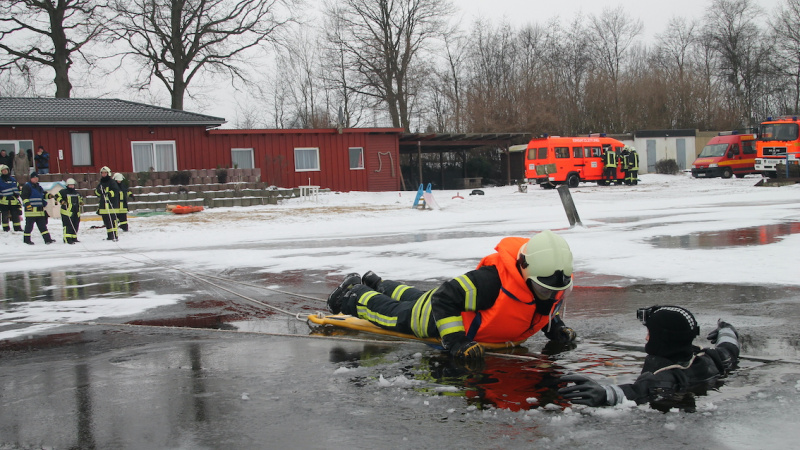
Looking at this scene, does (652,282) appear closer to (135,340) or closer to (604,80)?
(135,340)

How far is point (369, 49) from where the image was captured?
53.5 m

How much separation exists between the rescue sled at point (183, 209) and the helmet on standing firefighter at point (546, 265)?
2132 cm

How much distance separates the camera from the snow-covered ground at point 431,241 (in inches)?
370

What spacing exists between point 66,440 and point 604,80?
56.4 metres

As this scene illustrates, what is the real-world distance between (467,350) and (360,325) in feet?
5.50

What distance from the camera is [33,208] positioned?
17703 millimetres

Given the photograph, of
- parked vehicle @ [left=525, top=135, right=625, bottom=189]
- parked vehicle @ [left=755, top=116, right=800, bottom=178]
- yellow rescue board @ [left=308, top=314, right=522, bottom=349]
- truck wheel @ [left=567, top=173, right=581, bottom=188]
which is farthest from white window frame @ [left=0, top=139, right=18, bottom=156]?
parked vehicle @ [left=755, top=116, right=800, bottom=178]

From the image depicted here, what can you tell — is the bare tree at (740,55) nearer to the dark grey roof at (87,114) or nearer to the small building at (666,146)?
the small building at (666,146)

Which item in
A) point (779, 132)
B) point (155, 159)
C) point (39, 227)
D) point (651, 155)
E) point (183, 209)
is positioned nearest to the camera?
point (39, 227)

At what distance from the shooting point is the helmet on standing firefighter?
4742 mm

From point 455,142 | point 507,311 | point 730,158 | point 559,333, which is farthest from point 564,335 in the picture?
point 730,158

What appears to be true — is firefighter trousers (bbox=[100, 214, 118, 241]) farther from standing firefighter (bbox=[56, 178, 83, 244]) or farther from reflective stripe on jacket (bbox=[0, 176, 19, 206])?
reflective stripe on jacket (bbox=[0, 176, 19, 206])

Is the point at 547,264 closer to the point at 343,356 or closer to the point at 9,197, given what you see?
the point at 343,356

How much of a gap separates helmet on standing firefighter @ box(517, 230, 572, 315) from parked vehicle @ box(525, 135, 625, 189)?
3134 centimetres
